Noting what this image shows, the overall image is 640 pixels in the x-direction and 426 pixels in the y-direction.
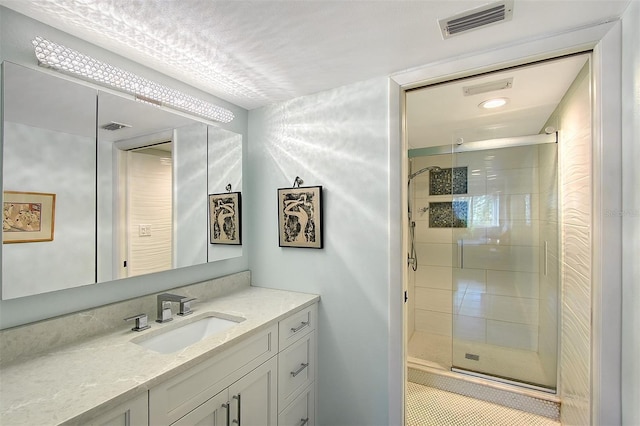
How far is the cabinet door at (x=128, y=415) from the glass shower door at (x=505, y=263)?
247 cm

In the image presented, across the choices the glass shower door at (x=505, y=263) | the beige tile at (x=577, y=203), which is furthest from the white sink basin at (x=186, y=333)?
the glass shower door at (x=505, y=263)

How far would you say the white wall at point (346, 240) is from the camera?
5.66 feet

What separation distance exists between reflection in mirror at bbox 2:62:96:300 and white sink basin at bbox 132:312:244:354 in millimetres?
397

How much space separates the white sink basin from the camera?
1.41m

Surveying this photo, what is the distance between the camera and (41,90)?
1181 mm

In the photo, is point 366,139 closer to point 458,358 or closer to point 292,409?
point 292,409

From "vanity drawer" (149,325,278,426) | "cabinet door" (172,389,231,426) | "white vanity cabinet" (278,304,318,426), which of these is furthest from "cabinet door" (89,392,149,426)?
"white vanity cabinet" (278,304,318,426)

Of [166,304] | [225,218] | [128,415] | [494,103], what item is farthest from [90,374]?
[494,103]

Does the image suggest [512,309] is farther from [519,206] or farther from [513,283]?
[519,206]

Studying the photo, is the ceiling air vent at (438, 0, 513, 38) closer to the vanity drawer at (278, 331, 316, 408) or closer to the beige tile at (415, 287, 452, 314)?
the vanity drawer at (278, 331, 316, 408)

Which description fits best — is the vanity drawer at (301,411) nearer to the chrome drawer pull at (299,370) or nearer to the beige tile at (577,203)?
the chrome drawer pull at (299,370)

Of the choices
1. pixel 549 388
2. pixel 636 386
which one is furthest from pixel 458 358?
pixel 636 386

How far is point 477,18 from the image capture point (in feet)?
3.90

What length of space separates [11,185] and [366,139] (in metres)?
1.62
